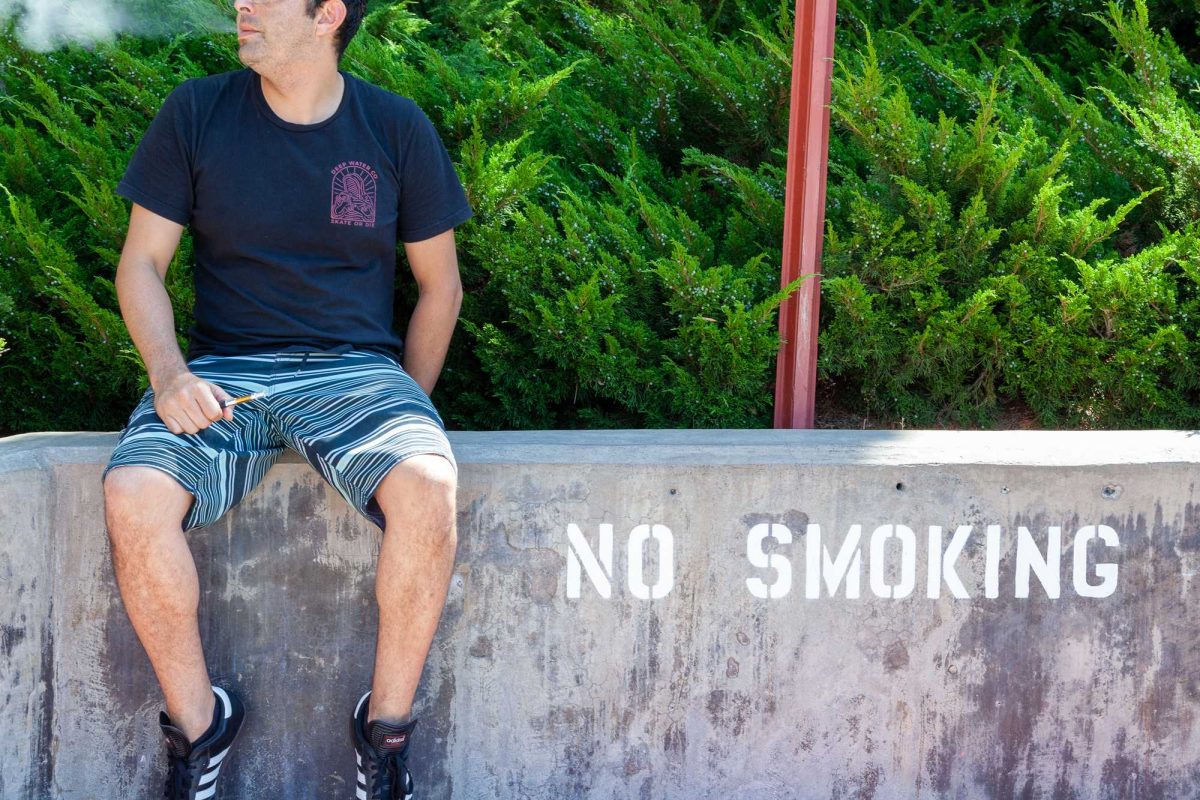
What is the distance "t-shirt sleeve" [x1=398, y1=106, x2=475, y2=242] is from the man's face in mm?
319

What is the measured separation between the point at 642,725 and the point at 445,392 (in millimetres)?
1264

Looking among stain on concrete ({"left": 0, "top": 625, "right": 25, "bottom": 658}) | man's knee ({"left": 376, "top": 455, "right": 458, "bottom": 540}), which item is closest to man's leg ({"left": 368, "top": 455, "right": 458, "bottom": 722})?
man's knee ({"left": 376, "top": 455, "right": 458, "bottom": 540})

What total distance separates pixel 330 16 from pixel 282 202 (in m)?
0.49

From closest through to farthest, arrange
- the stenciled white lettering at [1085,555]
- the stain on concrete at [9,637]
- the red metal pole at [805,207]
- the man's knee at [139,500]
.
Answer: the man's knee at [139,500]
the stain on concrete at [9,637]
the stenciled white lettering at [1085,555]
the red metal pole at [805,207]

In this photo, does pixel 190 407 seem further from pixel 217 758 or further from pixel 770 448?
pixel 770 448

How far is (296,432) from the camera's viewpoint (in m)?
2.74

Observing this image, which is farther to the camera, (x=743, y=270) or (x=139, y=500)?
(x=743, y=270)

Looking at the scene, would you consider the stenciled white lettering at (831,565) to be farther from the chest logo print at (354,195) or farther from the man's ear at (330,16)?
the man's ear at (330,16)

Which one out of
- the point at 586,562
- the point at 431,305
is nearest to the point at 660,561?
the point at 586,562

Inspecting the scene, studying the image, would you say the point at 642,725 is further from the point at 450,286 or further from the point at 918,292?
the point at 918,292

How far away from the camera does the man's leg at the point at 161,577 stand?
2490mm

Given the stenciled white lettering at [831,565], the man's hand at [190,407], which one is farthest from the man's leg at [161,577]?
the stenciled white lettering at [831,565]

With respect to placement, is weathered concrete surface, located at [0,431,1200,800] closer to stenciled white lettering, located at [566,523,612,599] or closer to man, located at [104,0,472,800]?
stenciled white lettering, located at [566,523,612,599]

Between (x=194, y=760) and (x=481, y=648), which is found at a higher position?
(x=481, y=648)
